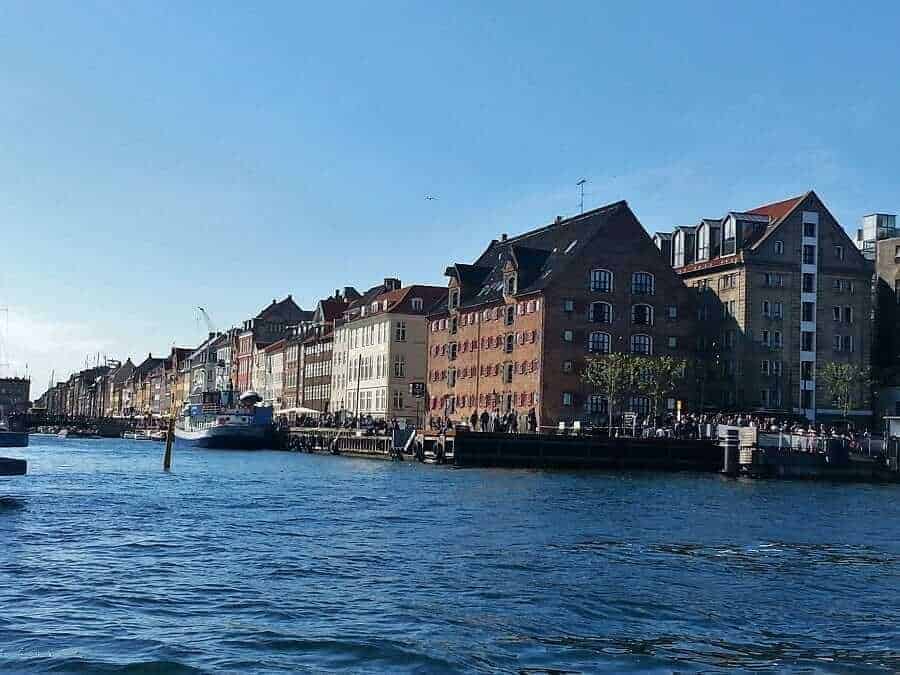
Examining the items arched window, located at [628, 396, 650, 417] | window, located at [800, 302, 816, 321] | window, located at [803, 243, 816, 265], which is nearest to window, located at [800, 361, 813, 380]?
window, located at [800, 302, 816, 321]

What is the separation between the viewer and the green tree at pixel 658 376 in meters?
96.5

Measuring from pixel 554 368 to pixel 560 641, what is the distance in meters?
79.7

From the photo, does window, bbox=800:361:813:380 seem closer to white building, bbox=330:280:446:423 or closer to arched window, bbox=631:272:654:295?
arched window, bbox=631:272:654:295

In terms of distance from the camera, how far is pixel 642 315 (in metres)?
103

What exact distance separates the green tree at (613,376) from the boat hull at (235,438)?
4002 cm

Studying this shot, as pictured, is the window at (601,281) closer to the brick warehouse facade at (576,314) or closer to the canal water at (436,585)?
the brick warehouse facade at (576,314)

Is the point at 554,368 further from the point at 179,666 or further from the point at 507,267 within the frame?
the point at 179,666

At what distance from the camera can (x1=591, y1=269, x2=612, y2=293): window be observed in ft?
334

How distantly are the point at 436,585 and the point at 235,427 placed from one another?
329 feet

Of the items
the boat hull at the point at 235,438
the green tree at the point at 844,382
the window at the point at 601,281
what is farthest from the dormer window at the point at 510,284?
the boat hull at the point at 235,438

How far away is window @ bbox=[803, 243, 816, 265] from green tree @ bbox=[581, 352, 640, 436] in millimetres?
17714

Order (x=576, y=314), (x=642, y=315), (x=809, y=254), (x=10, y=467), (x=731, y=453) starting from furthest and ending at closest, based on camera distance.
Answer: (x=809, y=254), (x=642, y=315), (x=576, y=314), (x=731, y=453), (x=10, y=467)

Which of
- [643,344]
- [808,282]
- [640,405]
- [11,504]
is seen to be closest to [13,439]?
[11,504]

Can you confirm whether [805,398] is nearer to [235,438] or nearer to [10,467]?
[235,438]
